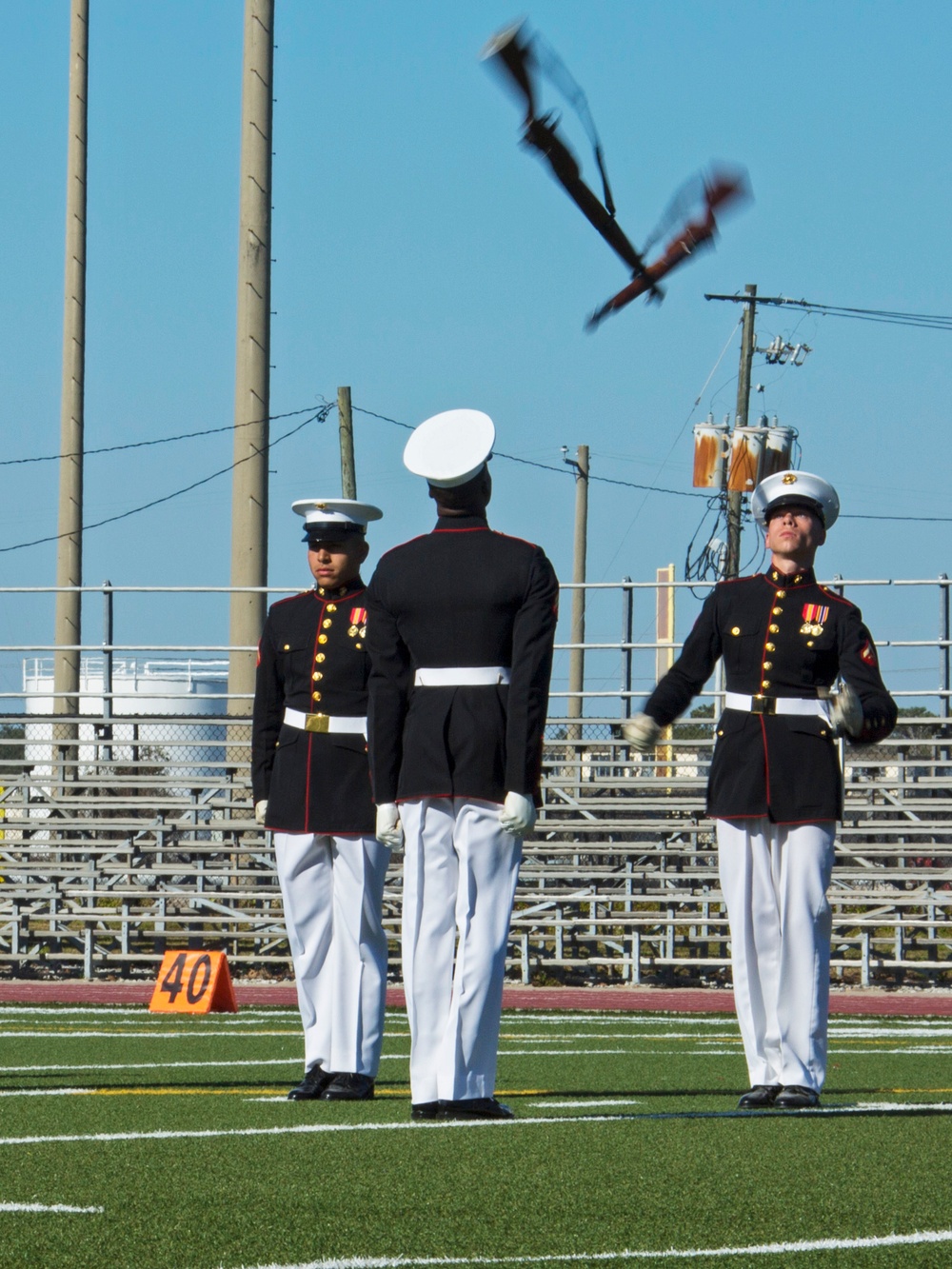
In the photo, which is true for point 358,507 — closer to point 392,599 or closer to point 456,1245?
point 392,599

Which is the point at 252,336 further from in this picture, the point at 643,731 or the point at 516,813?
the point at 516,813

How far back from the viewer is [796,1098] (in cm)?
621

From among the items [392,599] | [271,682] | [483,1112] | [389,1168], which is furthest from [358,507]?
[389,1168]

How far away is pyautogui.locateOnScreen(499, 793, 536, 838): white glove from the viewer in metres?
5.51

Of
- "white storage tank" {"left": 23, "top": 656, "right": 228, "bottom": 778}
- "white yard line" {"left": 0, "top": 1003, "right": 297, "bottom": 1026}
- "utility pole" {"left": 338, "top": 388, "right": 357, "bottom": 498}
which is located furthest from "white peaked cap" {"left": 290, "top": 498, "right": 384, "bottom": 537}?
"utility pole" {"left": 338, "top": 388, "right": 357, "bottom": 498}

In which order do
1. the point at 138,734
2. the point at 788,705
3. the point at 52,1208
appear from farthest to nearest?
the point at 138,734, the point at 788,705, the point at 52,1208

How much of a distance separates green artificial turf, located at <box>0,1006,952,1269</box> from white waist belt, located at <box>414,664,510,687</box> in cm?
118

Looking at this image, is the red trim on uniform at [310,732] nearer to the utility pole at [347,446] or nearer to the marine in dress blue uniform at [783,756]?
the marine in dress blue uniform at [783,756]

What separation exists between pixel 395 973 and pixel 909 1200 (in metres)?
12.3

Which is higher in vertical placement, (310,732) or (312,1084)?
(310,732)

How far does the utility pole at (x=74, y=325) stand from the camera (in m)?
24.2

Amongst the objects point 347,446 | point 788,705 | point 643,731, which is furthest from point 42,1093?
point 347,446

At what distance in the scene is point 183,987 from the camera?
39.4 ft

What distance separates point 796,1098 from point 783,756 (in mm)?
1035
